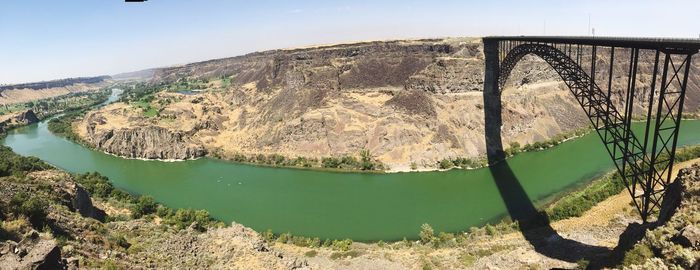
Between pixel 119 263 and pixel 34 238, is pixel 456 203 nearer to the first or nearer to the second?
pixel 119 263

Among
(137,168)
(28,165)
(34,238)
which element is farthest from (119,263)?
(137,168)

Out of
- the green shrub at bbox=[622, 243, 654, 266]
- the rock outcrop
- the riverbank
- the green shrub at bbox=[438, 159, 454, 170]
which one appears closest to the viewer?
the green shrub at bbox=[622, 243, 654, 266]

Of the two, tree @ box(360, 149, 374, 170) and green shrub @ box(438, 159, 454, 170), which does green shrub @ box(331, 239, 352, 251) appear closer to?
tree @ box(360, 149, 374, 170)

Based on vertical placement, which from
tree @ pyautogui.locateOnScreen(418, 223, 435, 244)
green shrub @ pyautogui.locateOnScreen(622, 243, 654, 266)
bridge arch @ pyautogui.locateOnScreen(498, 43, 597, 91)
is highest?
bridge arch @ pyautogui.locateOnScreen(498, 43, 597, 91)

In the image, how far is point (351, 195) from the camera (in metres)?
49.2

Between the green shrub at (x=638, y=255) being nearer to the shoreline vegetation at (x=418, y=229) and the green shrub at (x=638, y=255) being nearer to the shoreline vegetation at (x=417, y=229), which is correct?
the shoreline vegetation at (x=417, y=229)

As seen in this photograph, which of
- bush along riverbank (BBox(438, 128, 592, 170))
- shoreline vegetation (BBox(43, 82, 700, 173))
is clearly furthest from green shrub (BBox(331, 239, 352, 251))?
bush along riverbank (BBox(438, 128, 592, 170))

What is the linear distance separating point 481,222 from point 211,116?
68913 millimetres

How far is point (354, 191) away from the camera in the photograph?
50594mm

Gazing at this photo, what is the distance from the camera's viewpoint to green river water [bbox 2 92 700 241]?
4059cm

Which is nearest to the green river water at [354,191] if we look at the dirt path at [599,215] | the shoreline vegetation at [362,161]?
the shoreline vegetation at [362,161]

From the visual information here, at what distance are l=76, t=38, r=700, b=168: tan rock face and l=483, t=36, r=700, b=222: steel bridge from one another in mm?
3963

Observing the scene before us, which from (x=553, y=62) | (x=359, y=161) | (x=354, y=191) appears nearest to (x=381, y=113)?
(x=359, y=161)

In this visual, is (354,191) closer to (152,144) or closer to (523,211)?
(523,211)
